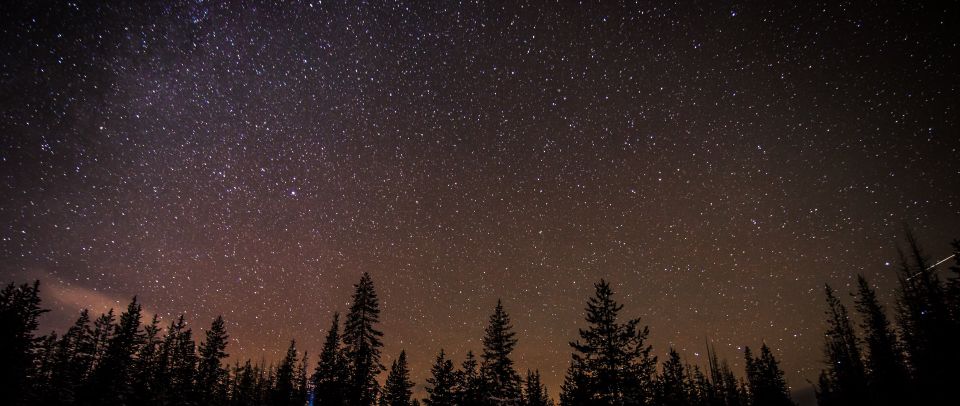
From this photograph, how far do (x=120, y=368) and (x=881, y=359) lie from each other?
55439mm

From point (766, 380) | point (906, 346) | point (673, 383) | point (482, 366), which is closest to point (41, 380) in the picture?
point (482, 366)

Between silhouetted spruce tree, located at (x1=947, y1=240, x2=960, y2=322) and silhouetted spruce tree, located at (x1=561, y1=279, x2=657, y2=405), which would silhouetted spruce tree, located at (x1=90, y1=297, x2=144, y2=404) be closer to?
silhouetted spruce tree, located at (x1=561, y1=279, x2=657, y2=405)

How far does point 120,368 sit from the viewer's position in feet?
107

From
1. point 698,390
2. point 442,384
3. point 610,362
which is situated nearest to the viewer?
point 610,362

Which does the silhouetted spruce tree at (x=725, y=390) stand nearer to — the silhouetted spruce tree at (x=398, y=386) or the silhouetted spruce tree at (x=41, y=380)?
the silhouetted spruce tree at (x=398, y=386)

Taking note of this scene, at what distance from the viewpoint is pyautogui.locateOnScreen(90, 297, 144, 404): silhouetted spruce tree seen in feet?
98.8

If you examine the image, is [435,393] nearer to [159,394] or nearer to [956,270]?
[159,394]

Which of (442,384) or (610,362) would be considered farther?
(442,384)

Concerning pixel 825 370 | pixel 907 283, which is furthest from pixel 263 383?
pixel 907 283

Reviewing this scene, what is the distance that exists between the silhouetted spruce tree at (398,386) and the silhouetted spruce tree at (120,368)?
20206 mm

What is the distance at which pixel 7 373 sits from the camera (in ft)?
81.6

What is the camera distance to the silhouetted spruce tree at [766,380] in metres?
36.8

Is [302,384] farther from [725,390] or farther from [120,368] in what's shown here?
[725,390]

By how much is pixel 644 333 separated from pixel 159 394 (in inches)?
1349
